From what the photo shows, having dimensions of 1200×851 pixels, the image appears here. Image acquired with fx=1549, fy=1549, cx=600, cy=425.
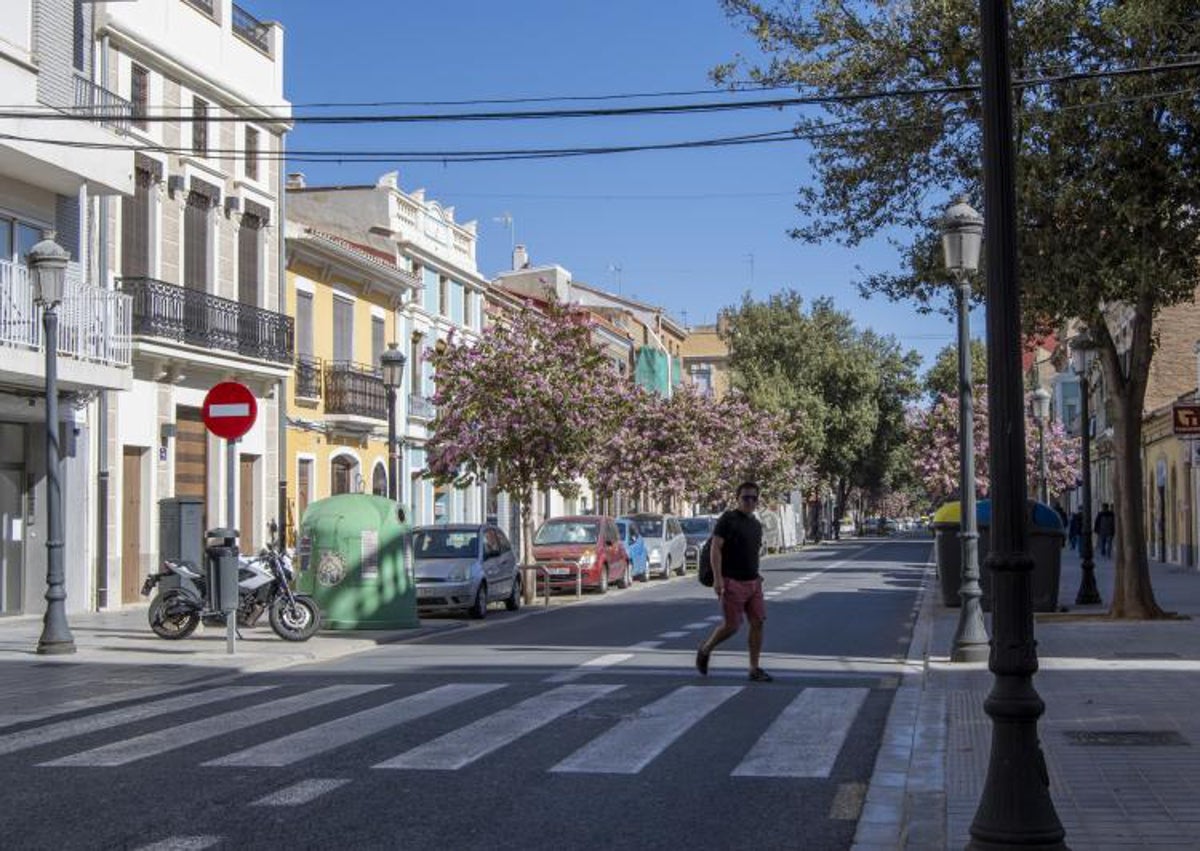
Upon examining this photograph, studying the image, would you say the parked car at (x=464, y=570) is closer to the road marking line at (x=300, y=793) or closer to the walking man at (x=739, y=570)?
the walking man at (x=739, y=570)

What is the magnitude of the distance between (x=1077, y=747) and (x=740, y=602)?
4.85 meters

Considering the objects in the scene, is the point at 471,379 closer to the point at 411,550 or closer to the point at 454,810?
the point at 411,550

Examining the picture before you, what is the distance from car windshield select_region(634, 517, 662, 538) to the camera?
134 feet

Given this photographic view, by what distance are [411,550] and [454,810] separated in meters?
13.3

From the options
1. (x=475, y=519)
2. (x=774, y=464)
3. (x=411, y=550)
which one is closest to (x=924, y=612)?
(x=411, y=550)

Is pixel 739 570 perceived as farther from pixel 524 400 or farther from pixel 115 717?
pixel 524 400

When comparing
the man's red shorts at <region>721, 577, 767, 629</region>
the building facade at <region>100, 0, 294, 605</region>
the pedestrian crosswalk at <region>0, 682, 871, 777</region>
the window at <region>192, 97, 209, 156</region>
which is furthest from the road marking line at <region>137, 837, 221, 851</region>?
the window at <region>192, 97, 209, 156</region>

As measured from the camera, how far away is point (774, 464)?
2682 inches

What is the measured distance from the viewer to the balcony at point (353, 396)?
36.1 m

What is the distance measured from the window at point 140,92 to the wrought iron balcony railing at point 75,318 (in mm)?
5007

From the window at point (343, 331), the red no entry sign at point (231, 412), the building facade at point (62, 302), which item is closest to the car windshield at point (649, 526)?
the window at point (343, 331)

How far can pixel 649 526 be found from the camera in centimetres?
4122

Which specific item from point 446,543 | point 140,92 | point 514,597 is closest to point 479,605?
point 446,543

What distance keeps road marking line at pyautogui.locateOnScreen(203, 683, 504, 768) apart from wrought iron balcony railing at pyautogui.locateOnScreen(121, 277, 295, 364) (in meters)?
15.4
